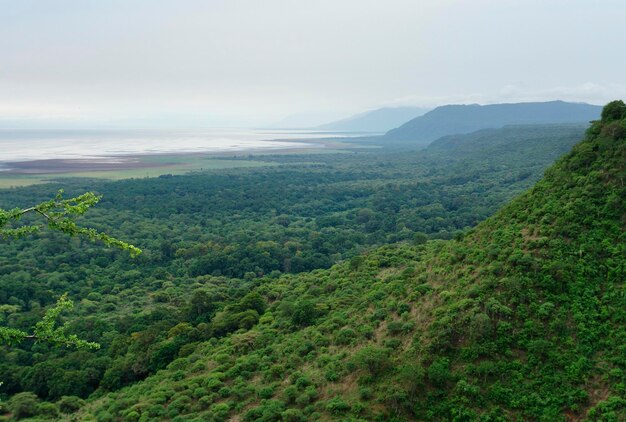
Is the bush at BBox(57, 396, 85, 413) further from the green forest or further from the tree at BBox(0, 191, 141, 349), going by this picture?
the tree at BBox(0, 191, 141, 349)

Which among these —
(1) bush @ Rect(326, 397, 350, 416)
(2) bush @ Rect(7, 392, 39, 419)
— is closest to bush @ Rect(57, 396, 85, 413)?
(2) bush @ Rect(7, 392, 39, 419)

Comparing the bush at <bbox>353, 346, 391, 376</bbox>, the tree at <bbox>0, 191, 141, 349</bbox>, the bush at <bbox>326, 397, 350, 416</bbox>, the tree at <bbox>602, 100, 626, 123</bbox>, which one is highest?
the tree at <bbox>602, 100, 626, 123</bbox>

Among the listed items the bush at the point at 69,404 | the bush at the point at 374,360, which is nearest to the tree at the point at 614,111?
the bush at the point at 374,360

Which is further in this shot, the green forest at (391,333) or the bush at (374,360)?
A: the bush at (374,360)

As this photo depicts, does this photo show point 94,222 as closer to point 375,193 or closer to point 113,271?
point 113,271

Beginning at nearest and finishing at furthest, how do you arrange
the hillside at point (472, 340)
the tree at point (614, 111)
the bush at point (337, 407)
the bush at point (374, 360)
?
the hillside at point (472, 340)
the bush at point (337, 407)
the bush at point (374, 360)
the tree at point (614, 111)

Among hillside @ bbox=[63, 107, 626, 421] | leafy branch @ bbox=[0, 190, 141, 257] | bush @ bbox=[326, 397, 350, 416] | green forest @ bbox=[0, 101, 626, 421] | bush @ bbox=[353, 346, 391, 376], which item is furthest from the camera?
bush @ bbox=[353, 346, 391, 376]

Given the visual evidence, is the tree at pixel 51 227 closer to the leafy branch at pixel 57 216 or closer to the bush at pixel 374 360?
the leafy branch at pixel 57 216

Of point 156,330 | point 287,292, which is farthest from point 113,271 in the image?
point 287,292

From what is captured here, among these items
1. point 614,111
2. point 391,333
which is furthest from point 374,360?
point 614,111
